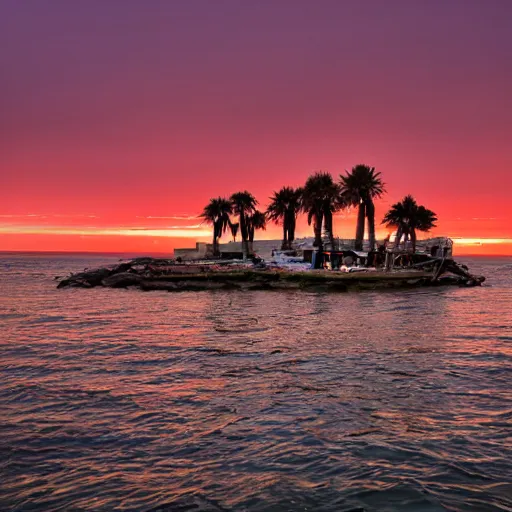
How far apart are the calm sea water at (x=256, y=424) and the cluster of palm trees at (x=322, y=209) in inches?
2461

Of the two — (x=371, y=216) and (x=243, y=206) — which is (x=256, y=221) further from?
(x=371, y=216)

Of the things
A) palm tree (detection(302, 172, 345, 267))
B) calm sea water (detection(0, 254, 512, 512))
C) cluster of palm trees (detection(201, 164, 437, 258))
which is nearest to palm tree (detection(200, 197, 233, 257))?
cluster of palm trees (detection(201, 164, 437, 258))

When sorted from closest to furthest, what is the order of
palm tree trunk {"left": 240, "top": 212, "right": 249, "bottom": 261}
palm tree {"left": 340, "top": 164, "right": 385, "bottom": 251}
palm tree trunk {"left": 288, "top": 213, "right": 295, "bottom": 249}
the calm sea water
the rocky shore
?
the calm sea water < the rocky shore < palm tree {"left": 340, "top": 164, "right": 385, "bottom": 251} < palm tree trunk {"left": 288, "top": 213, "right": 295, "bottom": 249} < palm tree trunk {"left": 240, "top": 212, "right": 249, "bottom": 261}

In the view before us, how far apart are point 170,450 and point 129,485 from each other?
54.3 inches

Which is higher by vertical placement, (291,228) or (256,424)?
(291,228)

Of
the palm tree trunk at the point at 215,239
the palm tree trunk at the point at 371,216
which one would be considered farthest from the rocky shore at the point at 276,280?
the palm tree trunk at the point at 215,239

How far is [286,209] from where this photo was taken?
101 metres

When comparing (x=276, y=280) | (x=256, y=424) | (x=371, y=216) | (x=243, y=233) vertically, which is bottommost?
(x=256, y=424)

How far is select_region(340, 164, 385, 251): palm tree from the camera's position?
81375mm

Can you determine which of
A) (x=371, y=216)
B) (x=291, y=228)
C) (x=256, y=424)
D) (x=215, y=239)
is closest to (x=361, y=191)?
(x=371, y=216)

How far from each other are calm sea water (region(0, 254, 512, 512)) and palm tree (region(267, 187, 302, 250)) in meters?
78.1

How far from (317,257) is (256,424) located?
216 feet

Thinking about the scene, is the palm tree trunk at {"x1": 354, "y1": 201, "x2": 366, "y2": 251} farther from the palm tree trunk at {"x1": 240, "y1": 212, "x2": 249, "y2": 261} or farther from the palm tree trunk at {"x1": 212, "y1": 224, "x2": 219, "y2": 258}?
the palm tree trunk at {"x1": 212, "y1": 224, "x2": 219, "y2": 258}

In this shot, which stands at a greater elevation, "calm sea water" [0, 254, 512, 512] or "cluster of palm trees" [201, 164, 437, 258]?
"cluster of palm trees" [201, 164, 437, 258]
